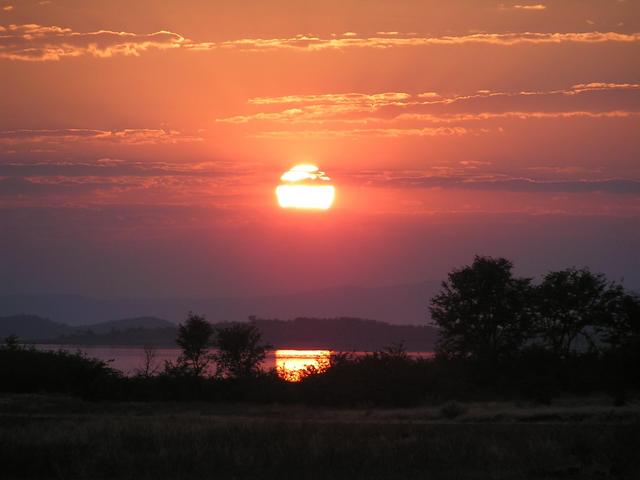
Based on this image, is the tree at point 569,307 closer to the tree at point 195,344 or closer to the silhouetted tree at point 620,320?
the silhouetted tree at point 620,320

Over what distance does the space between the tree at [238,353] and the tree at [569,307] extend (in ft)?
62.1

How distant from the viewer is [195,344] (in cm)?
6203

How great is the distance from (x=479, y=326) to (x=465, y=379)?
7225 millimetres

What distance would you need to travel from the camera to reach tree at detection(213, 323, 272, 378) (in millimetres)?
59188

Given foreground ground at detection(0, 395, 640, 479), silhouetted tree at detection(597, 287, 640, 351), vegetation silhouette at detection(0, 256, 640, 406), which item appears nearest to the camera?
foreground ground at detection(0, 395, 640, 479)

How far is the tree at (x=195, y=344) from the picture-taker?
5978cm

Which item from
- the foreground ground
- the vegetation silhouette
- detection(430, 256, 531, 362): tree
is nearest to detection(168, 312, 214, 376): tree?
the vegetation silhouette

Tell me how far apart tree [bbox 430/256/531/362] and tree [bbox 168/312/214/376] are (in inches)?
616

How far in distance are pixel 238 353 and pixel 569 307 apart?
2267 centimetres

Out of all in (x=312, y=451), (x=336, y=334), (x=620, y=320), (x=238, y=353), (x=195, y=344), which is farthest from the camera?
(x=336, y=334)

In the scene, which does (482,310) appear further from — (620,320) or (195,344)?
(195,344)

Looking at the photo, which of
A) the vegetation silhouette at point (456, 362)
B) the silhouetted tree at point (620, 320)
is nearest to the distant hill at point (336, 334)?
the vegetation silhouette at point (456, 362)

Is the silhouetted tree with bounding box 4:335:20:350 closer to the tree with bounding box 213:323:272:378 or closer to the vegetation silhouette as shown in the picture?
the vegetation silhouette

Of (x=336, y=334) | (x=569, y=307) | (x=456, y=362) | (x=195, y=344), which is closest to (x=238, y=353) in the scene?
(x=195, y=344)
